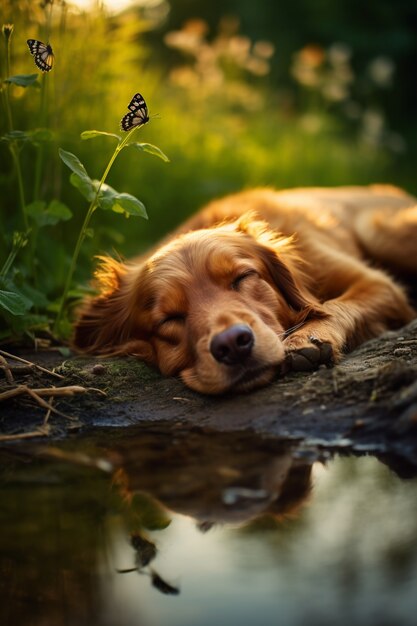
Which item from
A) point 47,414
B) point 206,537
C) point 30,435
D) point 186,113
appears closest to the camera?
point 206,537

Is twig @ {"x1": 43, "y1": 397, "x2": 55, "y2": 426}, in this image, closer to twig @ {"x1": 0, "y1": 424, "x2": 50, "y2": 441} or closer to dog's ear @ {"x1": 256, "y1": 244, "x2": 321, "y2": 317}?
twig @ {"x1": 0, "y1": 424, "x2": 50, "y2": 441}

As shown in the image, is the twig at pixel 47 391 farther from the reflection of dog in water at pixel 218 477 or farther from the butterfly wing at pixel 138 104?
the butterfly wing at pixel 138 104

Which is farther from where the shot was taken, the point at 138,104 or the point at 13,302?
→ the point at 13,302

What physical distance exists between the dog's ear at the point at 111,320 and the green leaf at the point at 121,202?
552 mm

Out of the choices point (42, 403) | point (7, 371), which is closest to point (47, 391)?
point (42, 403)

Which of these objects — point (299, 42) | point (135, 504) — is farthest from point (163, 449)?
point (299, 42)

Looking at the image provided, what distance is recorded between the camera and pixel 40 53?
319cm

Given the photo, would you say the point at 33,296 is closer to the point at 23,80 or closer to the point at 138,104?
the point at 23,80

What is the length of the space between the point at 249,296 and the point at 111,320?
2.70 ft

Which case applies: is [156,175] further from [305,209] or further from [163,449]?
[163,449]

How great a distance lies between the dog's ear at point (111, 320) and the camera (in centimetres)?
382

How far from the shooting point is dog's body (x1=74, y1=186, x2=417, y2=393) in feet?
10.3

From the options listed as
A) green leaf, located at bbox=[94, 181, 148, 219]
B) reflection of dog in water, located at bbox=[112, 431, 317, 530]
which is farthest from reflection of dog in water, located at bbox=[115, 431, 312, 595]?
green leaf, located at bbox=[94, 181, 148, 219]

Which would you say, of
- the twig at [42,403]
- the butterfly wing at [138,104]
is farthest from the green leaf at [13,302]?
the butterfly wing at [138,104]
